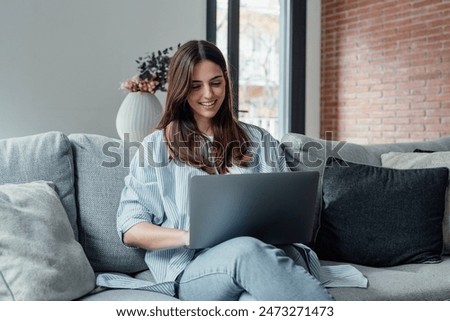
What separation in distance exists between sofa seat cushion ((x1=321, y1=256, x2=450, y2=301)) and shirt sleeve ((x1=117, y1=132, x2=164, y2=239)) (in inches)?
23.7

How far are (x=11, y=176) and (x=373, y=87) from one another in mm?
4301

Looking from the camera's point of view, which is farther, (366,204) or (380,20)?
(380,20)

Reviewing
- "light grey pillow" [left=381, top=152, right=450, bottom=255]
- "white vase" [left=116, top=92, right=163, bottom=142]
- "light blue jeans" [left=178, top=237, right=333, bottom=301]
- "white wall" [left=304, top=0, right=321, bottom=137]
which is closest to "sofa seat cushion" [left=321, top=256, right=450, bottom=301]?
"light grey pillow" [left=381, top=152, right=450, bottom=255]

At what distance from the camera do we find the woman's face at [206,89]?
195cm

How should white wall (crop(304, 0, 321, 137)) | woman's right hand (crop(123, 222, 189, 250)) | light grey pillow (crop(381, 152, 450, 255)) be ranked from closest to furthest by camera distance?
woman's right hand (crop(123, 222, 189, 250)), light grey pillow (crop(381, 152, 450, 255)), white wall (crop(304, 0, 321, 137))

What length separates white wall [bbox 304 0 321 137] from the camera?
18.8 ft

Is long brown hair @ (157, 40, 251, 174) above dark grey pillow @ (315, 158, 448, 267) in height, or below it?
above

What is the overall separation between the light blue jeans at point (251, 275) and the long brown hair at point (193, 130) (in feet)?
1.37

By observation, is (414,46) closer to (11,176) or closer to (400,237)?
(400,237)

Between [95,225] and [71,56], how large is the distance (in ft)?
8.16

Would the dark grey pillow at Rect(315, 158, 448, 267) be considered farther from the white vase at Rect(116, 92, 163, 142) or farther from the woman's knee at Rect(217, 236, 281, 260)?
the white vase at Rect(116, 92, 163, 142)

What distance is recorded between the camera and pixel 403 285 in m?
1.84

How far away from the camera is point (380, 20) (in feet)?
17.8
